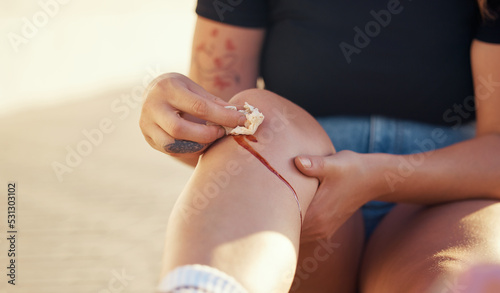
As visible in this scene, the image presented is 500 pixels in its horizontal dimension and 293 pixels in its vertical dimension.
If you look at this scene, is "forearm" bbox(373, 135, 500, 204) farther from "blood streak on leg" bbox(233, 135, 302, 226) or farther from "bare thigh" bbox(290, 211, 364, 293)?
"blood streak on leg" bbox(233, 135, 302, 226)

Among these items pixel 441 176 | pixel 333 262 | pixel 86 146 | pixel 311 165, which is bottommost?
pixel 86 146

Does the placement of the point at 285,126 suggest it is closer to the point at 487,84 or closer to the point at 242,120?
the point at 242,120

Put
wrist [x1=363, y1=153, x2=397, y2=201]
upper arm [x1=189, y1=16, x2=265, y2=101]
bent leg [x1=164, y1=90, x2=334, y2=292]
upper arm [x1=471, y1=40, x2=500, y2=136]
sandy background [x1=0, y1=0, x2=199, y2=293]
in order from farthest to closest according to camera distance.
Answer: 1. sandy background [x1=0, y1=0, x2=199, y2=293]
2. upper arm [x1=189, y1=16, x2=265, y2=101]
3. upper arm [x1=471, y1=40, x2=500, y2=136]
4. wrist [x1=363, y1=153, x2=397, y2=201]
5. bent leg [x1=164, y1=90, x2=334, y2=292]

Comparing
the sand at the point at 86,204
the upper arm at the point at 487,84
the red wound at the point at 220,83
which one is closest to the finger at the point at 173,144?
the red wound at the point at 220,83

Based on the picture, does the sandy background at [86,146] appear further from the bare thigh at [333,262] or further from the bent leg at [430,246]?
the bent leg at [430,246]

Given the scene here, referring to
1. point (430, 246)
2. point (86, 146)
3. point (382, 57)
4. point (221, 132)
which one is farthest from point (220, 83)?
point (86, 146)

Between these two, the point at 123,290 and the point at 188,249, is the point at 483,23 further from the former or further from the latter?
the point at 123,290

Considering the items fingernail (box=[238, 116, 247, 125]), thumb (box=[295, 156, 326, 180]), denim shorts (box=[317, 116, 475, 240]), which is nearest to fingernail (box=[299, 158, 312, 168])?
thumb (box=[295, 156, 326, 180])
